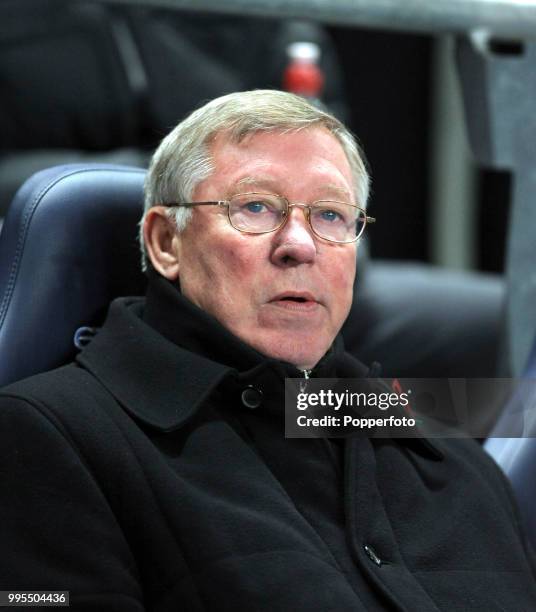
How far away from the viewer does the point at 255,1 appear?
1935 mm

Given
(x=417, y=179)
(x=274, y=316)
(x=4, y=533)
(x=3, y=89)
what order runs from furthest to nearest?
1. (x=417, y=179)
2. (x=3, y=89)
3. (x=274, y=316)
4. (x=4, y=533)

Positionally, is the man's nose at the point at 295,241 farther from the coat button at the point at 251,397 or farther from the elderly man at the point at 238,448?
the coat button at the point at 251,397

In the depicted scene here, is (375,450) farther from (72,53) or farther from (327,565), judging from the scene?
(72,53)

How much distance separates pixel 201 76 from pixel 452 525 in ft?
8.54

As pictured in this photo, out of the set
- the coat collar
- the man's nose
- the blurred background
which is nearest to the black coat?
the coat collar

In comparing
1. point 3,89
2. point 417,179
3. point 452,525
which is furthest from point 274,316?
point 417,179

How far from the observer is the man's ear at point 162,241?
165 centimetres

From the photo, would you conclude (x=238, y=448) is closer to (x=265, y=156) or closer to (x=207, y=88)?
(x=265, y=156)

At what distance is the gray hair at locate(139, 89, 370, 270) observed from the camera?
1.60 m

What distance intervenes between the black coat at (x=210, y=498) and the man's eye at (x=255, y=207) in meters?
0.15

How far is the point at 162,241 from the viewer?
167 centimetres

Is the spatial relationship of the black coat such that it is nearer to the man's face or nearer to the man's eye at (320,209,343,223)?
the man's face

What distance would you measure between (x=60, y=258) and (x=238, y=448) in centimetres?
38

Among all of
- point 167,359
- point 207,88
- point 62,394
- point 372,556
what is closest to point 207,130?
point 167,359
